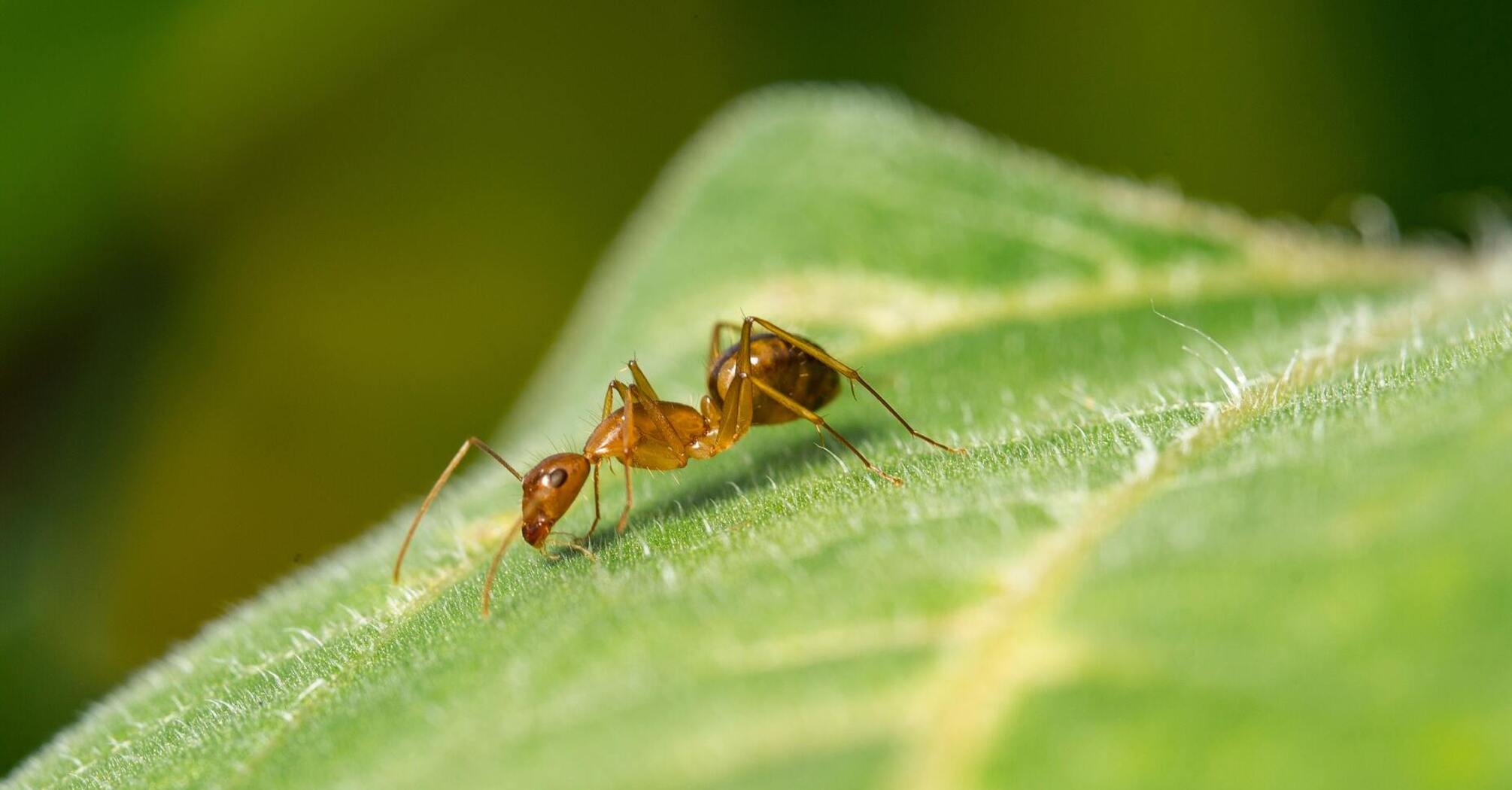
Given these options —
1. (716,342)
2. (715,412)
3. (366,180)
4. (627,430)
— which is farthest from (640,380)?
(366,180)

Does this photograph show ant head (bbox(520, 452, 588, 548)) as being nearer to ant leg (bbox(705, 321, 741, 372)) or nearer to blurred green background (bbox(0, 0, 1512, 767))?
ant leg (bbox(705, 321, 741, 372))

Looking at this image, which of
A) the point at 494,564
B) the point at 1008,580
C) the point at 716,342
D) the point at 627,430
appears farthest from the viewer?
the point at 716,342

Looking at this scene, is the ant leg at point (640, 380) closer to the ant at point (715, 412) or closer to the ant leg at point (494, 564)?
the ant at point (715, 412)

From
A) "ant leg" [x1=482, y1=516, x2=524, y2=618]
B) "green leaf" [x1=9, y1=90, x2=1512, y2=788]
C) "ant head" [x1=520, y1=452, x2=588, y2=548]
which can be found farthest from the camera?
"ant head" [x1=520, y1=452, x2=588, y2=548]

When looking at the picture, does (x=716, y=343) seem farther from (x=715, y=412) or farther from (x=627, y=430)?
(x=627, y=430)

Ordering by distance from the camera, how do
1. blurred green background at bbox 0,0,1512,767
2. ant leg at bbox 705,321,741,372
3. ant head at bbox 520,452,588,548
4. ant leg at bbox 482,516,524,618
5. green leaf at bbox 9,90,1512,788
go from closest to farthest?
green leaf at bbox 9,90,1512,788
ant leg at bbox 482,516,524,618
ant head at bbox 520,452,588,548
ant leg at bbox 705,321,741,372
blurred green background at bbox 0,0,1512,767

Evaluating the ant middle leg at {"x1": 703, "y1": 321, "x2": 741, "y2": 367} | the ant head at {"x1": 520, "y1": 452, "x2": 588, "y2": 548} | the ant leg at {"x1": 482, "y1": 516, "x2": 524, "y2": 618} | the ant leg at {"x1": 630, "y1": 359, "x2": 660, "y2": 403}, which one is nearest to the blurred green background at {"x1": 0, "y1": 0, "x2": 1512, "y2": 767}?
the ant middle leg at {"x1": 703, "y1": 321, "x2": 741, "y2": 367}
